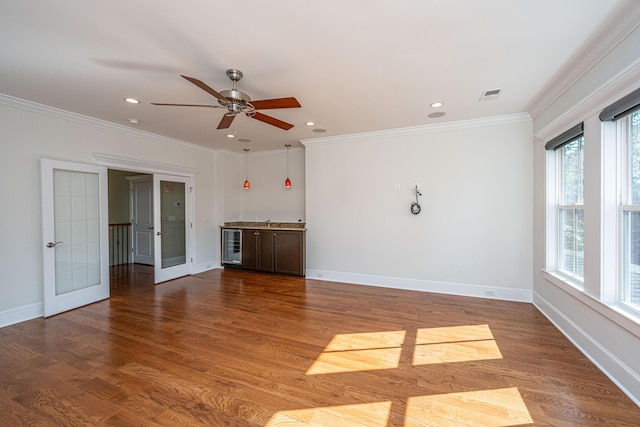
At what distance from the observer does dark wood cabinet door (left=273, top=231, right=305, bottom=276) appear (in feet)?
17.8

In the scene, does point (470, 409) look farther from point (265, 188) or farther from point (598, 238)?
point (265, 188)

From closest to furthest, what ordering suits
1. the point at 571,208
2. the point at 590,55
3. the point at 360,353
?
the point at 590,55
the point at 360,353
the point at 571,208

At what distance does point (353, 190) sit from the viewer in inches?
200

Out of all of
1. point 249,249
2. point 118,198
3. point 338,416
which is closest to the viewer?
point 338,416

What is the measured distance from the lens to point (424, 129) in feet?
14.8

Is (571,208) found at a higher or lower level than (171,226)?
higher

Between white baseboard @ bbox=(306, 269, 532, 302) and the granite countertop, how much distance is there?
3.06ft

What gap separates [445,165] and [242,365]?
400cm

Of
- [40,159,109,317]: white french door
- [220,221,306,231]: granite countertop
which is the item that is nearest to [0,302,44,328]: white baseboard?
[40,159,109,317]: white french door

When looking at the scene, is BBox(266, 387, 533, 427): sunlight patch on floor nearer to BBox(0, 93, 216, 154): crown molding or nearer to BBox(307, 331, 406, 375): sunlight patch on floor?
BBox(307, 331, 406, 375): sunlight patch on floor

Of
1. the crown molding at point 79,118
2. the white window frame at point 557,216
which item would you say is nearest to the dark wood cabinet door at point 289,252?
the crown molding at point 79,118

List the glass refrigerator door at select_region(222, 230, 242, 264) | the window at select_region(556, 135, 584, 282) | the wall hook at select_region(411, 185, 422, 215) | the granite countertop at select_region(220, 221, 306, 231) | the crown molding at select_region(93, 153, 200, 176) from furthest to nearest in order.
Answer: the glass refrigerator door at select_region(222, 230, 242, 264) → the granite countertop at select_region(220, 221, 306, 231) → the wall hook at select_region(411, 185, 422, 215) → the crown molding at select_region(93, 153, 200, 176) → the window at select_region(556, 135, 584, 282)

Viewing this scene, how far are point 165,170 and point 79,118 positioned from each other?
1.48 metres

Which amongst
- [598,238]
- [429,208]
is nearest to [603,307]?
[598,238]
